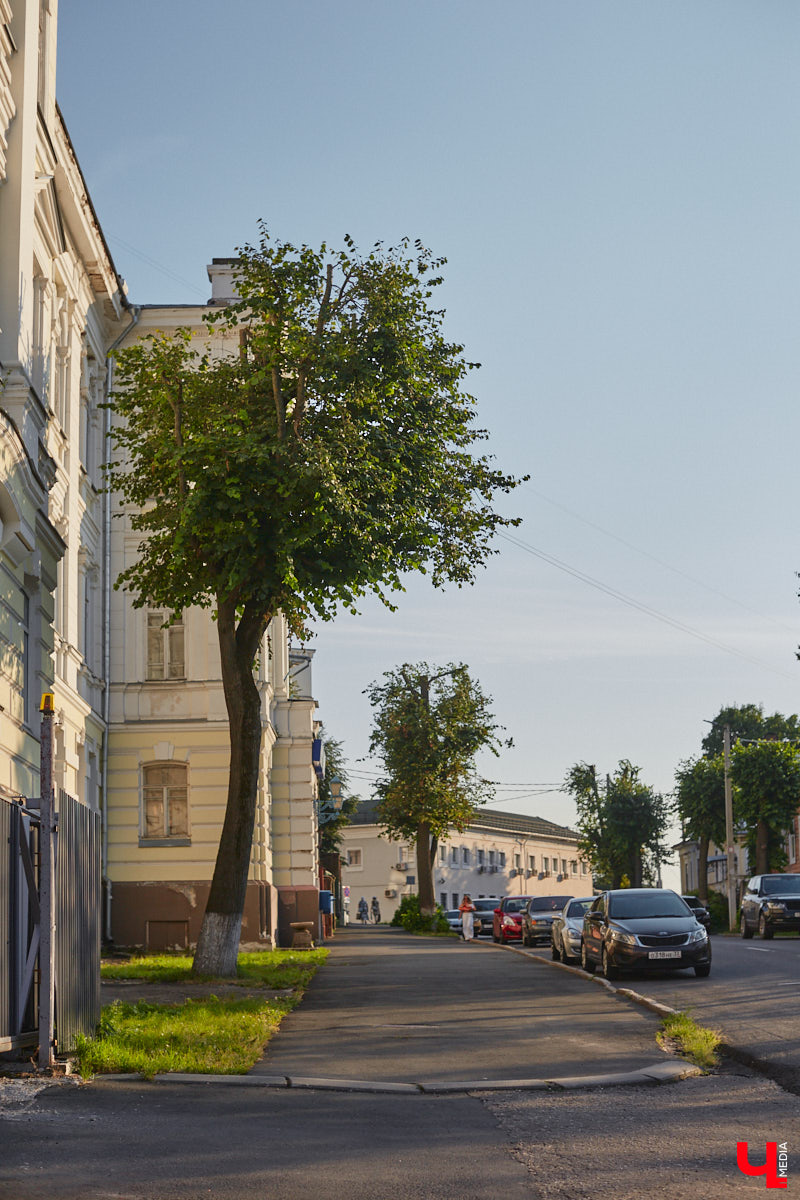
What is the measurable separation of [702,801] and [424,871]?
55.5ft

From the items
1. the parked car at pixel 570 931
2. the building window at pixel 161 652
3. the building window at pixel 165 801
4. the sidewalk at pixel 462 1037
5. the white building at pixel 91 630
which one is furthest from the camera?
the building window at pixel 161 652

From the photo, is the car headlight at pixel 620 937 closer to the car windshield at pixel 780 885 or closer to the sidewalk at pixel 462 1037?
the sidewalk at pixel 462 1037

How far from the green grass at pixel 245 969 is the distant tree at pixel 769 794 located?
33806 mm

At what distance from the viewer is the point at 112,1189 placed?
660 cm

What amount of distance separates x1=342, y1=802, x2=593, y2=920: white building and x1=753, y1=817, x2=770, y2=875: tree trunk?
30.5 m

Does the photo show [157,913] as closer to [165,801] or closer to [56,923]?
[165,801]

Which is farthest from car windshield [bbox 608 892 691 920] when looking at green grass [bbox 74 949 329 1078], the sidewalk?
green grass [bbox 74 949 329 1078]

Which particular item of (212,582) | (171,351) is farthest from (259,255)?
(212,582)

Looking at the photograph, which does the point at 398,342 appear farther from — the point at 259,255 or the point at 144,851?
the point at 144,851

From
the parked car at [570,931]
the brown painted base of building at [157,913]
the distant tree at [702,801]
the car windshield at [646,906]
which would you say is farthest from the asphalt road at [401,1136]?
the distant tree at [702,801]

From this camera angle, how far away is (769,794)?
6106 centimetres

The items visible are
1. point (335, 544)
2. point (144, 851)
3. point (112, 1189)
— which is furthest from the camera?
point (144, 851)

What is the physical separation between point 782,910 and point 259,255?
24740 millimetres

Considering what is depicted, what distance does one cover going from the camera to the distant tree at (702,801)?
226 ft
